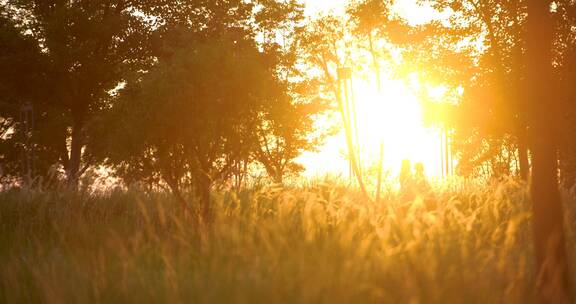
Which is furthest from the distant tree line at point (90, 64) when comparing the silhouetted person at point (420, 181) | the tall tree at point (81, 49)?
the silhouetted person at point (420, 181)

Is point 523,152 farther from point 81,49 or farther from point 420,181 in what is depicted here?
point 81,49

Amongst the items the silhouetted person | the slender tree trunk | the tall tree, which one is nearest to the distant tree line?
the tall tree

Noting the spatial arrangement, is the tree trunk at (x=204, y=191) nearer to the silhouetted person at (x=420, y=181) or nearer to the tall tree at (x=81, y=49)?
the silhouetted person at (x=420, y=181)

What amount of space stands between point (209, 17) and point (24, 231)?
17028 mm

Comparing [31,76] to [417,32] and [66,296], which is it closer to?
[417,32]

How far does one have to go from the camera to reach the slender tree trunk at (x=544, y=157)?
17.5ft

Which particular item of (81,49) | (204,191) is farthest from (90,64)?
(204,191)

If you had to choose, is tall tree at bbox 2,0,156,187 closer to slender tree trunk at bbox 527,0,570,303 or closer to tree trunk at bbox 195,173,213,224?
tree trunk at bbox 195,173,213,224

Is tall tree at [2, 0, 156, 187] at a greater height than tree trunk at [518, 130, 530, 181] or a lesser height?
greater

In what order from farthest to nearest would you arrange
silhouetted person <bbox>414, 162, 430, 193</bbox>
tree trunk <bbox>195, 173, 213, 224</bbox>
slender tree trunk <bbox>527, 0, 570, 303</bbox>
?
silhouetted person <bbox>414, 162, 430, 193</bbox>, tree trunk <bbox>195, 173, 213, 224</bbox>, slender tree trunk <bbox>527, 0, 570, 303</bbox>

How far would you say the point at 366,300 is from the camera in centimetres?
469

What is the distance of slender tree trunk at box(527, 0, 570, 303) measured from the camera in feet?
17.5

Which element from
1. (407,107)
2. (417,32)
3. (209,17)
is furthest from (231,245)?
(407,107)

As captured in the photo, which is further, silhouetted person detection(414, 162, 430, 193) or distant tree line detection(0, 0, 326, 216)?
distant tree line detection(0, 0, 326, 216)
